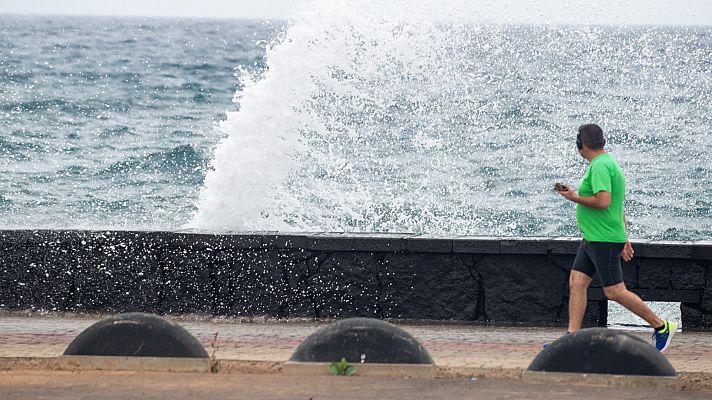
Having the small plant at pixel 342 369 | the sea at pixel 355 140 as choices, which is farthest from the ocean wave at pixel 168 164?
the small plant at pixel 342 369

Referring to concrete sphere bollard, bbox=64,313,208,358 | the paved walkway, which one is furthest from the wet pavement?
the paved walkway

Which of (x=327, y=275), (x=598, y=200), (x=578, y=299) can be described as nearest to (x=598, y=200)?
(x=598, y=200)

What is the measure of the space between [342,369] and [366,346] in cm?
20

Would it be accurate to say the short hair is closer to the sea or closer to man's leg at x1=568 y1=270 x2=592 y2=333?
man's leg at x1=568 y1=270 x2=592 y2=333

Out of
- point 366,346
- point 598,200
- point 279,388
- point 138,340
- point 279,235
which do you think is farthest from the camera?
point 279,235

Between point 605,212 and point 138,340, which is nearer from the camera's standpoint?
point 138,340

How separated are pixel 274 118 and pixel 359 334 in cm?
744

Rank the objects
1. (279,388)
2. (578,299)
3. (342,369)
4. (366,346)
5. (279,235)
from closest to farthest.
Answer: (279,388) → (342,369) → (366,346) → (578,299) → (279,235)

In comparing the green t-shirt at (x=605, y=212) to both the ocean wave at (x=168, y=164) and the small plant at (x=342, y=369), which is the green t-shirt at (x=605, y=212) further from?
the ocean wave at (x=168, y=164)

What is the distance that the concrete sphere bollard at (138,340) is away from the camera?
668cm

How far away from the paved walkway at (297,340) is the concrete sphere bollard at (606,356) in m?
0.73

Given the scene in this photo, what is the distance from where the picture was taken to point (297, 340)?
8375 mm

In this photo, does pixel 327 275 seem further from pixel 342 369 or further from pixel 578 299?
pixel 342 369

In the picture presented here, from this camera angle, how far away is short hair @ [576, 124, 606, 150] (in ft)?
26.7
